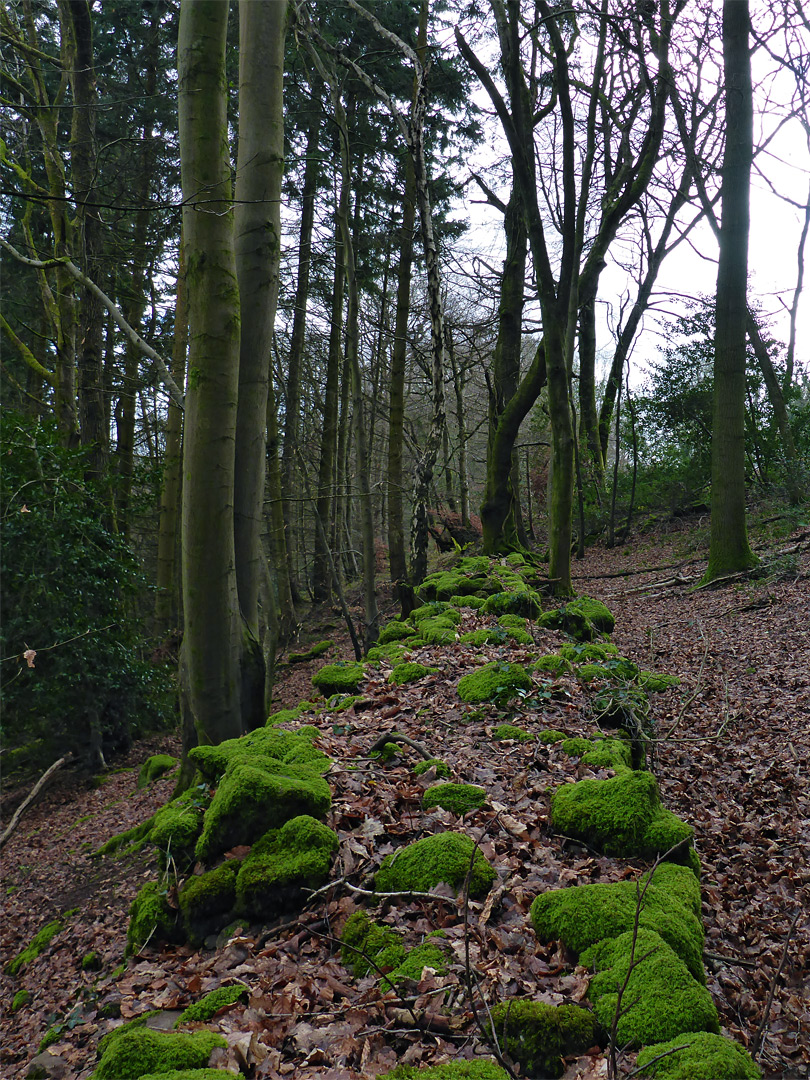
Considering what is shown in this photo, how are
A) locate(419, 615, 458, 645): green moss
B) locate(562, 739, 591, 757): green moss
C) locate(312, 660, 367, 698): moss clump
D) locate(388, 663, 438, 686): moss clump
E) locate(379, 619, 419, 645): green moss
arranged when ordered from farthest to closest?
locate(379, 619, 419, 645): green moss, locate(419, 615, 458, 645): green moss, locate(312, 660, 367, 698): moss clump, locate(388, 663, 438, 686): moss clump, locate(562, 739, 591, 757): green moss

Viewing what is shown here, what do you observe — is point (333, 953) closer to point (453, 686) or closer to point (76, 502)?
point (453, 686)

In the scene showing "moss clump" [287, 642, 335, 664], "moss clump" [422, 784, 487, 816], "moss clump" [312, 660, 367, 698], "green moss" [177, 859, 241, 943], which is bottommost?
"moss clump" [287, 642, 335, 664]

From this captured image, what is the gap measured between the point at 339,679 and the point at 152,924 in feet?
9.79

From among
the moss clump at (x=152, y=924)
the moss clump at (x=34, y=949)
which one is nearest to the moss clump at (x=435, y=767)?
the moss clump at (x=152, y=924)

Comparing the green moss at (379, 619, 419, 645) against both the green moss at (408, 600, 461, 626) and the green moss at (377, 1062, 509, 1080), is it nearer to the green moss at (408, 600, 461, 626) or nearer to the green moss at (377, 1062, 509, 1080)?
the green moss at (408, 600, 461, 626)

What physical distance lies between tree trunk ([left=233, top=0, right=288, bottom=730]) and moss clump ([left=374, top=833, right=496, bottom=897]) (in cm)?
313

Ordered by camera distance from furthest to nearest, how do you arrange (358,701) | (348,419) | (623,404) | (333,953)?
(348,419) < (623,404) < (358,701) < (333,953)

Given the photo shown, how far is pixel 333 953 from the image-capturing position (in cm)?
275

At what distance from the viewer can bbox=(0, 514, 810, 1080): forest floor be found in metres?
2.32

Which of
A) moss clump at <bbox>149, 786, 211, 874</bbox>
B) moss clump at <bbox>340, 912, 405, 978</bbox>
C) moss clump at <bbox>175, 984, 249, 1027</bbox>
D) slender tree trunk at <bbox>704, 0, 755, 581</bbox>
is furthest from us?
slender tree trunk at <bbox>704, 0, 755, 581</bbox>

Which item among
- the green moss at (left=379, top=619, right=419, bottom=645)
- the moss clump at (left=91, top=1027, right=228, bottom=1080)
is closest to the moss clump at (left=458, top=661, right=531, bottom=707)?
the green moss at (left=379, top=619, right=419, bottom=645)

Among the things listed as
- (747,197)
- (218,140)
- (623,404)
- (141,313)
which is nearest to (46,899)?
(218,140)

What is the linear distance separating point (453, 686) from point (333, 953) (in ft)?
10.0

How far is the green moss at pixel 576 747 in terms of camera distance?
4277 mm
